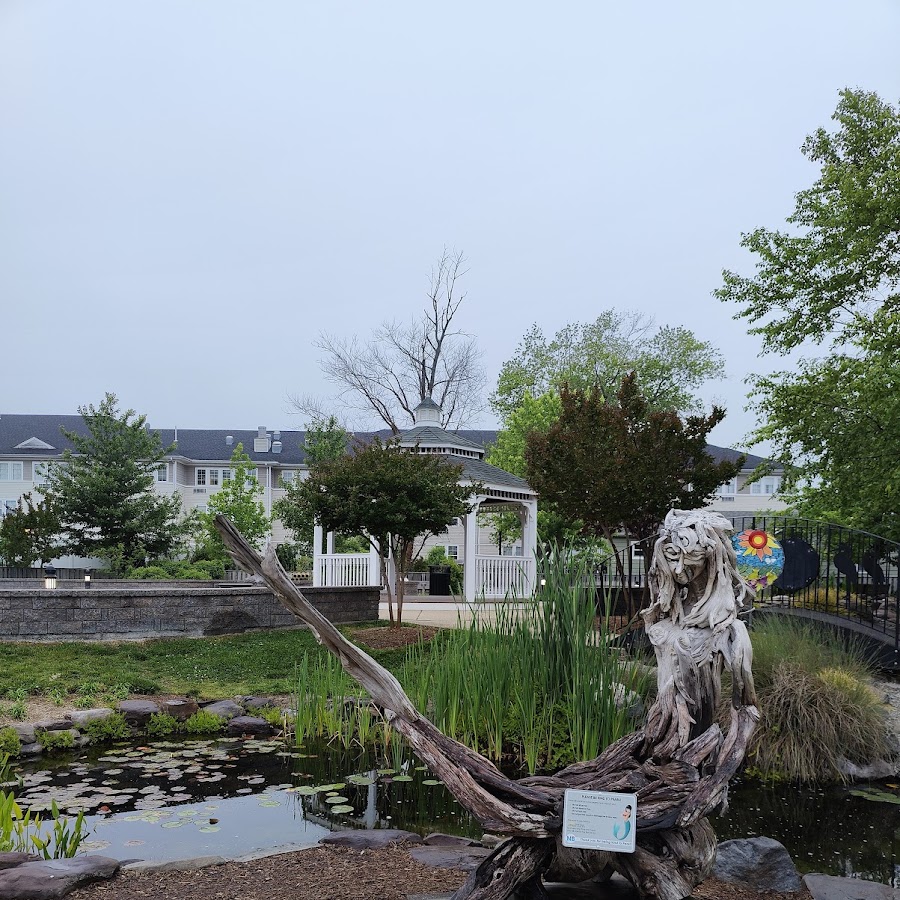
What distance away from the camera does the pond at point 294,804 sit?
14.7 ft

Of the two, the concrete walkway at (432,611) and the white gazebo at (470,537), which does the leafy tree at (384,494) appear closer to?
the concrete walkway at (432,611)

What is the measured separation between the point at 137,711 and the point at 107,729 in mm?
399

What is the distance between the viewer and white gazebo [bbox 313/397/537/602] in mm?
17516

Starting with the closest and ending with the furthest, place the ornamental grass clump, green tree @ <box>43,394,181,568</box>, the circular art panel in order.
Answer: the ornamental grass clump → the circular art panel → green tree @ <box>43,394,181,568</box>

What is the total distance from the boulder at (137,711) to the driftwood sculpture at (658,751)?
481 centimetres

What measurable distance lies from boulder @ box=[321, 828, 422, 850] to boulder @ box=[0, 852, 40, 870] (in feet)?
4.27

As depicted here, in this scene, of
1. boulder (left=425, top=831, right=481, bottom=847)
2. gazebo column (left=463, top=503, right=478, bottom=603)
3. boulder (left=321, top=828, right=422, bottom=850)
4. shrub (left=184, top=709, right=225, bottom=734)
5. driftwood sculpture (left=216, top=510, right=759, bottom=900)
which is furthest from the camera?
gazebo column (left=463, top=503, right=478, bottom=603)

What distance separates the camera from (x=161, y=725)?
7.00 m

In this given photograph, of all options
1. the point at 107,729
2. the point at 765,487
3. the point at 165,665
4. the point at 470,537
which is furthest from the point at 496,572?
the point at 765,487

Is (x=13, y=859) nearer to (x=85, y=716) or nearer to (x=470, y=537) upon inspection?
(x=85, y=716)

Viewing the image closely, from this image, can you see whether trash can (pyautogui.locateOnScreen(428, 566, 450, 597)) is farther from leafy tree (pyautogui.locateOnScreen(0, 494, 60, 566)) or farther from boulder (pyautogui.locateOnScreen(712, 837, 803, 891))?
boulder (pyautogui.locateOnScreen(712, 837, 803, 891))

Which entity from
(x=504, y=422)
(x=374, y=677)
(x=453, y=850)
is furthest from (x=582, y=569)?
(x=504, y=422)

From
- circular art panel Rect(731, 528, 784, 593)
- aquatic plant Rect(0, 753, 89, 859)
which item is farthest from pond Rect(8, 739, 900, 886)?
circular art panel Rect(731, 528, 784, 593)

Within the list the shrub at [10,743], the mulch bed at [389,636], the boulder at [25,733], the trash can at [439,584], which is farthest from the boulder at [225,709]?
the trash can at [439,584]
